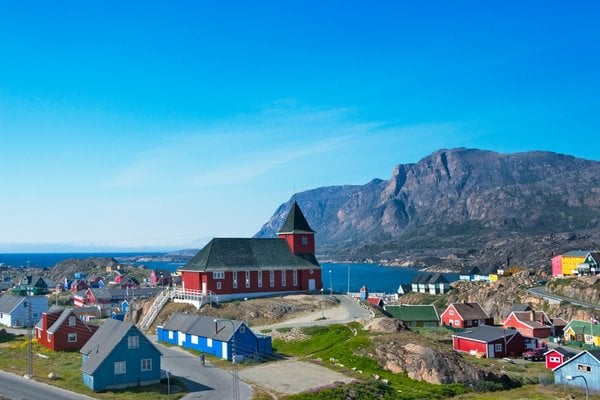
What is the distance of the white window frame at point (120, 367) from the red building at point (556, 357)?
4003 cm

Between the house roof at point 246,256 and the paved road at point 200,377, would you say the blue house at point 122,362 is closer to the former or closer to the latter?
the paved road at point 200,377

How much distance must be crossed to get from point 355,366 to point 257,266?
2333cm

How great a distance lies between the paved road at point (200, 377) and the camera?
1404 inches

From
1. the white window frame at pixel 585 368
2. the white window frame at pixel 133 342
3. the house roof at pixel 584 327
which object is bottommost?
the house roof at pixel 584 327

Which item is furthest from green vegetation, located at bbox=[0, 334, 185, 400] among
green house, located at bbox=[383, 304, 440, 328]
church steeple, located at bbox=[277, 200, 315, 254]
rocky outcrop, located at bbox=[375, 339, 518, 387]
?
green house, located at bbox=[383, 304, 440, 328]

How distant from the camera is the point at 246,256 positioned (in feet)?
217

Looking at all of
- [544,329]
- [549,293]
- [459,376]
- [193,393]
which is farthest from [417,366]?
[549,293]

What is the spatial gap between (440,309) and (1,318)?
8286 cm

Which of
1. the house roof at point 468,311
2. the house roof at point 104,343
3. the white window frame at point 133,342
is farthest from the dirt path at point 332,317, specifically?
the house roof at point 468,311

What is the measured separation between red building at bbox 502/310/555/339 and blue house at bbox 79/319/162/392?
193ft

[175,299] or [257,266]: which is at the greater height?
[257,266]

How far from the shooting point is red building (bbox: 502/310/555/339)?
80.5 m

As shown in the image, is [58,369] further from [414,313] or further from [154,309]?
[414,313]

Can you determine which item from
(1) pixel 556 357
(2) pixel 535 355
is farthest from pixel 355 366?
(2) pixel 535 355
